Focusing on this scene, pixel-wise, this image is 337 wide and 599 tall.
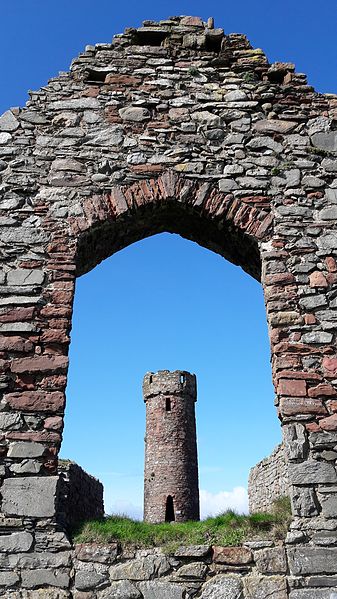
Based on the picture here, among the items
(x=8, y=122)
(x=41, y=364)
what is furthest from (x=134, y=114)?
(x=41, y=364)

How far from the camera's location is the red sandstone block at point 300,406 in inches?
185

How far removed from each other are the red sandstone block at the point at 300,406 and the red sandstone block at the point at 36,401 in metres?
1.98

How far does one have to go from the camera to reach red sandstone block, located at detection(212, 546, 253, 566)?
4.16m

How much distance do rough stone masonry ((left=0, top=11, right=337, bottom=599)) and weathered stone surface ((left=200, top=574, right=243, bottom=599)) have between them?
0.07 feet

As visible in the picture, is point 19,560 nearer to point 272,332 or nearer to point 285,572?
point 285,572

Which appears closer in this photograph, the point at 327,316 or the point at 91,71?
the point at 327,316

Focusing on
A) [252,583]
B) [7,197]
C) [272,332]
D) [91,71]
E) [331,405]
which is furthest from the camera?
[91,71]

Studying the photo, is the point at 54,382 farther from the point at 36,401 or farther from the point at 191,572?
the point at 191,572

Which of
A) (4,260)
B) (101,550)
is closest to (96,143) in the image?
(4,260)

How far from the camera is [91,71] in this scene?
637 cm

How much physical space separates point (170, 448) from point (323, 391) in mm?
15817

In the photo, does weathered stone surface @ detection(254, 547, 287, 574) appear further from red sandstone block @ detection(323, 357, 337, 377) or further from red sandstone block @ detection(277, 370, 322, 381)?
red sandstone block @ detection(323, 357, 337, 377)

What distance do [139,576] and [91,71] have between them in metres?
5.43

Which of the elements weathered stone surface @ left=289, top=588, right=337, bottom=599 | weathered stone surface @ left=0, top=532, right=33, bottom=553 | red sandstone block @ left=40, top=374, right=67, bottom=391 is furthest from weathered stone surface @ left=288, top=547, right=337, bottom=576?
red sandstone block @ left=40, top=374, right=67, bottom=391
